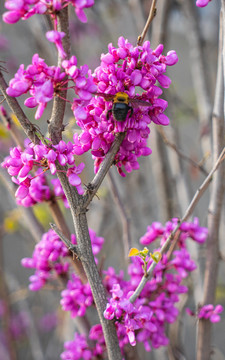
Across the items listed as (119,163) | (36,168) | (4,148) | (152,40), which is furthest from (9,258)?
(119,163)

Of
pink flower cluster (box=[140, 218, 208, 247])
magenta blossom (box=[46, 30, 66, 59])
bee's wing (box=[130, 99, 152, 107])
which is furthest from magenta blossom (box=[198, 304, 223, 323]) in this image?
magenta blossom (box=[46, 30, 66, 59])

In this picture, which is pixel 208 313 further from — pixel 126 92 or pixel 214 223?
pixel 126 92

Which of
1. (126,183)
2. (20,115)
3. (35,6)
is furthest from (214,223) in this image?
(126,183)

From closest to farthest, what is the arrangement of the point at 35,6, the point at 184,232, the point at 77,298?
the point at 35,6 → the point at 77,298 → the point at 184,232

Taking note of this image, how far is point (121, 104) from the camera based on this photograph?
80 centimetres

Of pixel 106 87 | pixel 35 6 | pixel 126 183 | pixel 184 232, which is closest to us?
pixel 35 6

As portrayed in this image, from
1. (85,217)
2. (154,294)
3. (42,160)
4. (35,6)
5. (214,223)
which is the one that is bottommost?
(154,294)

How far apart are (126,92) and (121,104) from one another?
0.22ft

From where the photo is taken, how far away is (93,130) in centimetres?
84

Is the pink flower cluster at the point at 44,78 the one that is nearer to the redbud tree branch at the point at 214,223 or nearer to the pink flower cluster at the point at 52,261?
the pink flower cluster at the point at 52,261

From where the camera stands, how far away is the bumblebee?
31.2 inches

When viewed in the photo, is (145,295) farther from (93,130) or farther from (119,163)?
(93,130)

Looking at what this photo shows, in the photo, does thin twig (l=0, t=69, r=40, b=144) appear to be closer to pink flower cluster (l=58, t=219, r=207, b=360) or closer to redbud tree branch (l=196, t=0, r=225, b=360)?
pink flower cluster (l=58, t=219, r=207, b=360)

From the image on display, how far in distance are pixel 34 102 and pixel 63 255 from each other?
1.66 ft
